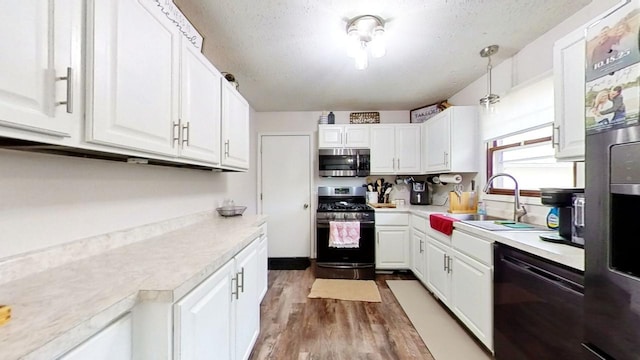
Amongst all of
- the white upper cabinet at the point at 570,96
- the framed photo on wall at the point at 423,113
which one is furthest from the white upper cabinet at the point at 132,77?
the framed photo on wall at the point at 423,113

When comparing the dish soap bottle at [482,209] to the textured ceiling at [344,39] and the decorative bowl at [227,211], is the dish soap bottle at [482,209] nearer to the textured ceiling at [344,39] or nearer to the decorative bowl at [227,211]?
the textured ceiling at [344,39]

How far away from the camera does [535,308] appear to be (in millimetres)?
1366

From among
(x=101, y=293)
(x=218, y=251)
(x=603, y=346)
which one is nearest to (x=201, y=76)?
(x=218, y=251)

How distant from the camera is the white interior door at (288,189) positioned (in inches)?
156

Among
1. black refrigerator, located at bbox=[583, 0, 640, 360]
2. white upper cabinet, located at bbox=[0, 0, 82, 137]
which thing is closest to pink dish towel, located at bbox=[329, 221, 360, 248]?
black refrigerator, located at bbox=[583, 0, 640, 360]

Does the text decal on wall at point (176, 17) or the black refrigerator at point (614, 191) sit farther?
the text decal on wall at point (176, 17)

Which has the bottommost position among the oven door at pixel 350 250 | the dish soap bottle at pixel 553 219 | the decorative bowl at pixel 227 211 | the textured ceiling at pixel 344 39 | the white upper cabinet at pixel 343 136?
the oven door at pixel 350 250

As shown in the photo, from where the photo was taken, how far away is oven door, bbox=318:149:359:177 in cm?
367

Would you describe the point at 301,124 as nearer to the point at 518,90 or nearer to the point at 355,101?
the point at 355,101

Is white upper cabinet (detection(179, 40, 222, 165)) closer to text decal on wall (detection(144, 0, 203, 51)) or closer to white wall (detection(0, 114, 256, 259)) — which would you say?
text decal on wall (detection(144, 0, 203, 51))

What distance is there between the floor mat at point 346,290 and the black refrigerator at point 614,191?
1.98 metres

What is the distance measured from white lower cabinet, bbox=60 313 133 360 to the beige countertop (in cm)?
2

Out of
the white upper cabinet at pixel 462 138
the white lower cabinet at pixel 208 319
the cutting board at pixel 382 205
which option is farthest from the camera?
the cutting board at pixel 382 205

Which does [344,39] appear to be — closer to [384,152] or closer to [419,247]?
[384,152]
